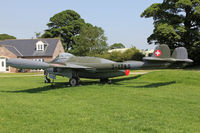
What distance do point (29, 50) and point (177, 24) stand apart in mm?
30138

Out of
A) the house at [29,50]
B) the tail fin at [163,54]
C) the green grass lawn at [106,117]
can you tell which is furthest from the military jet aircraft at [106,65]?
the house at [29,50]

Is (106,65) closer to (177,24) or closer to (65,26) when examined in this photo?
(177,24)

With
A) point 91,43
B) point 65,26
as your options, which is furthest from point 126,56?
point 65,26

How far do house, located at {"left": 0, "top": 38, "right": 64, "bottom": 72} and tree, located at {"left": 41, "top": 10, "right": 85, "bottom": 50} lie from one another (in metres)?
19.5

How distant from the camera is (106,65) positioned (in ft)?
47.3

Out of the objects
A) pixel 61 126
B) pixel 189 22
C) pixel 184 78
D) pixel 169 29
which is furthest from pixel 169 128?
pixel 189 22

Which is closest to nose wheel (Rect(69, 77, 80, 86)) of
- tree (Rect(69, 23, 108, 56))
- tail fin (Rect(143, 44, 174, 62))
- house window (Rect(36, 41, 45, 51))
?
tail fin (Rect(143, 44, 174, 62))

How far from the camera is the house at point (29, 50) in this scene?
39.9 metres

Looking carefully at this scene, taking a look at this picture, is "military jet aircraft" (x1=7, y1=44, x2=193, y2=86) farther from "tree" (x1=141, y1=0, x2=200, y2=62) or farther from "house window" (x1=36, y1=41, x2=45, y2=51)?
"house window" (x1=36, y1=41, x2=45, y2=51)

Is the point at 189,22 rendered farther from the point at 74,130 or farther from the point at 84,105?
the point at 74,130

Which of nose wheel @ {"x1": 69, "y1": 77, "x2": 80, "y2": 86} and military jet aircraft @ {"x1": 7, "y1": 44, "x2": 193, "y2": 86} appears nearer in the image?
military jet aircraft @ {"x1": 7, "y1": 44, "x2": 193, "y2": 86}

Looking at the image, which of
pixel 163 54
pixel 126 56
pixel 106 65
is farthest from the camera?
pixel 126 56

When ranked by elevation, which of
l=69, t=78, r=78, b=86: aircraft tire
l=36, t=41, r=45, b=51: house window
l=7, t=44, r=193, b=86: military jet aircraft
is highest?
l=36, t=41, r=45, b=51: house window

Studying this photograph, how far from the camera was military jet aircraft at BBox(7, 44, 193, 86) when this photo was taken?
13.2m
